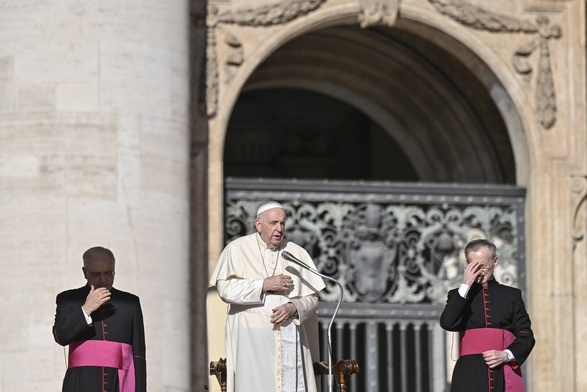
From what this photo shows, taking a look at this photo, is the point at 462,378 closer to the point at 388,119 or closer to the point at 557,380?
the point at 557,380

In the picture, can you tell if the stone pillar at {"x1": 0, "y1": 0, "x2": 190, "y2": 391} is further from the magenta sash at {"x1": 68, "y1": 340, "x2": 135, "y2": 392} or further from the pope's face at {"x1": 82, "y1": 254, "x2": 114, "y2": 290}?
the pope's face at {"x1": 82, "y1": 254, "x2": 114, "y2": 290}

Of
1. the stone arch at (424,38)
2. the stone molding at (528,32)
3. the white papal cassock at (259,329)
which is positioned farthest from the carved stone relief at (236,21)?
the white papal cassock at (259,329)

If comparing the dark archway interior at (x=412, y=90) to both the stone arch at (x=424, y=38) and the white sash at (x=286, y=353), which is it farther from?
the white sash at (x=286, y=353)

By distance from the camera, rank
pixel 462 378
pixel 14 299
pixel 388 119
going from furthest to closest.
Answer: pixel 388 119 → pixel 14 299 → pixel 462 378

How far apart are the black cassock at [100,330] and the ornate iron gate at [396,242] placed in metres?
4.76

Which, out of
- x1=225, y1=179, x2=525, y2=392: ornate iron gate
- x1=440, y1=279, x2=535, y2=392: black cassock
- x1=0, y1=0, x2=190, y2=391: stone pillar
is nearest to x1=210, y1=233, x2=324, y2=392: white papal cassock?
x1=440, y1=279, x2=535, y2=392: black cassock

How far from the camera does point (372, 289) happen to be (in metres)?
16.7

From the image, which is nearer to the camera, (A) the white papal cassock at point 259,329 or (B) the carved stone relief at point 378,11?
(A) the white papal cassock at point 259,329

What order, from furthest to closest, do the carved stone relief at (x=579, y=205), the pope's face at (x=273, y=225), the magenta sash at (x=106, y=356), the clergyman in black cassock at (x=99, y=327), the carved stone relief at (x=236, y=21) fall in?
the carved stone relief at (x=579, y=205), the carved stone relief at (x=236, y=21), the pope's face at (x=273, y=225), the magenta sash at (x=106, y=356), the clergyman in black cassock at (x=99, y=327)

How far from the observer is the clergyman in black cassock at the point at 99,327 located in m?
11.6

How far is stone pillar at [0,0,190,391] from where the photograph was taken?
14.6 metres

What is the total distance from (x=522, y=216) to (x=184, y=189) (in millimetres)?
3026

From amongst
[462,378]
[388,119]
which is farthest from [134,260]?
[388,119]

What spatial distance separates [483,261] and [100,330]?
2157 millimetres
